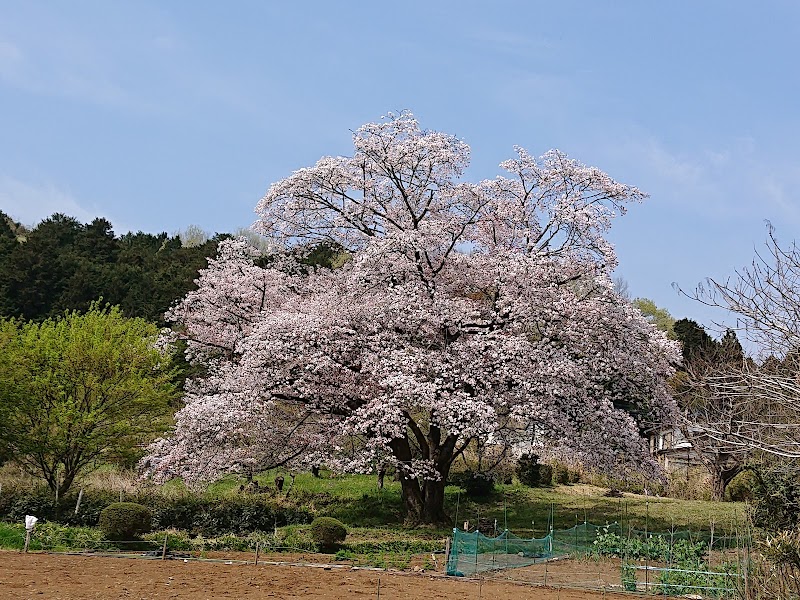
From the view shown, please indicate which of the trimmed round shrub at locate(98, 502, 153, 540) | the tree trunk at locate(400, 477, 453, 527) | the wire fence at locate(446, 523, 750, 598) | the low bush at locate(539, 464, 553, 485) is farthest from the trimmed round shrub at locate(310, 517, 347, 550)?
the low bush at locate(539, 464, 553, 485)

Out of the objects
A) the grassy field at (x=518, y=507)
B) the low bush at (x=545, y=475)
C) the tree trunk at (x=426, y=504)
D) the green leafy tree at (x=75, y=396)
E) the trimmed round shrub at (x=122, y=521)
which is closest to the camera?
the trimmed round shrub at (x=122, y=521)

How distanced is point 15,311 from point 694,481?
101ft

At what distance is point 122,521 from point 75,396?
5.75 metres

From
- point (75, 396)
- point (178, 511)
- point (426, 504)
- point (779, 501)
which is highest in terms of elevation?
point (75, 396)

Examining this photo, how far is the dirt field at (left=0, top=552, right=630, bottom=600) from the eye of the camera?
29.0ft

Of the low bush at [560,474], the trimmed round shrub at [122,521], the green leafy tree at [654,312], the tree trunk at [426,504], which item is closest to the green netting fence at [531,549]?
the tree trunk at [426,504]

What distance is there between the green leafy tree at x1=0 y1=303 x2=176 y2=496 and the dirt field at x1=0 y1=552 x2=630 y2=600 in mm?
6231

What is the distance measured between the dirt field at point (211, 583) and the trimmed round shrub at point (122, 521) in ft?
5.42

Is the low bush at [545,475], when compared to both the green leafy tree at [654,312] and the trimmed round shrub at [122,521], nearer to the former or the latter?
the trimmed round shrub at [122,521]

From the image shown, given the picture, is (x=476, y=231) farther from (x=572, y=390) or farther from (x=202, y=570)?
(x=202, y=570)

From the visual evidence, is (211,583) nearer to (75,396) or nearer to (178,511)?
(178,511)

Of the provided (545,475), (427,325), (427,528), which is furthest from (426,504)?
(545,475)

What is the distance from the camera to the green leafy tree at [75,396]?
17.4 m

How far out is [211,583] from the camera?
9.70m
